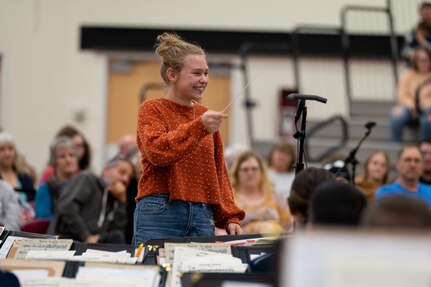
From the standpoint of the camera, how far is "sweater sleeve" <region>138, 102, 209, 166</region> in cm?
479

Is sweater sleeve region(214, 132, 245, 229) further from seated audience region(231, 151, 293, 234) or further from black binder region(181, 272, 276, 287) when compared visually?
seated audience region(231, 151, 293, 234)

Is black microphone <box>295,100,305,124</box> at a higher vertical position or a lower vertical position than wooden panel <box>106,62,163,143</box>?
lower

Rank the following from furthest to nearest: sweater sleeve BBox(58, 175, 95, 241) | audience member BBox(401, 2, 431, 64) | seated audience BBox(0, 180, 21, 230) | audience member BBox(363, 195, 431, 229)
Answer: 1. audience member BBox(401, 2, 431, 64)
2. sweater sleeve BBox(58, 175, 95, 241)
3. seated audience BBox(0, 180, 21, 230)
4. audience member BBox(363, 195, 431, 229)

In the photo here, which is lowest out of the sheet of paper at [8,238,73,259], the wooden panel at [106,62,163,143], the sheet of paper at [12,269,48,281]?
the sheet of paper at [12,269,48,281]

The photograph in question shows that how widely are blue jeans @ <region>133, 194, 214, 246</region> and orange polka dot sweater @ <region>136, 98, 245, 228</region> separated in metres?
0.04

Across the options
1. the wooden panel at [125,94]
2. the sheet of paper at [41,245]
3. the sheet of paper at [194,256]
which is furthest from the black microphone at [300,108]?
the wooden panel at [125,94]

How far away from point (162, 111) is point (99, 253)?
2.59ft

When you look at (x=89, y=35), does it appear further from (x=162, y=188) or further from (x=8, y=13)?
(x=162, y=188)

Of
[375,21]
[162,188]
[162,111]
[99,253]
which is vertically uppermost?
[375,21]

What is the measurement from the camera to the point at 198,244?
4664mm

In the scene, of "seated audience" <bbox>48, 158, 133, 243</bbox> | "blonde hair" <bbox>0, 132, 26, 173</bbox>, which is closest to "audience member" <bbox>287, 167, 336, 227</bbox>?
"seated audience" <bbox>48, 158, 133, 243</bbox>

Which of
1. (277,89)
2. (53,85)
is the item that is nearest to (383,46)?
(277,89)

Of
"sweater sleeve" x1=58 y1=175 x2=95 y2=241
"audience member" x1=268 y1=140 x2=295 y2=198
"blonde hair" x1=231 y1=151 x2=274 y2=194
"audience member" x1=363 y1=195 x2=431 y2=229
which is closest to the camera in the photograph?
"audience member" x1=363 y1=195 x2=431 y2=229

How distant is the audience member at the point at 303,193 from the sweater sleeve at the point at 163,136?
79cm
